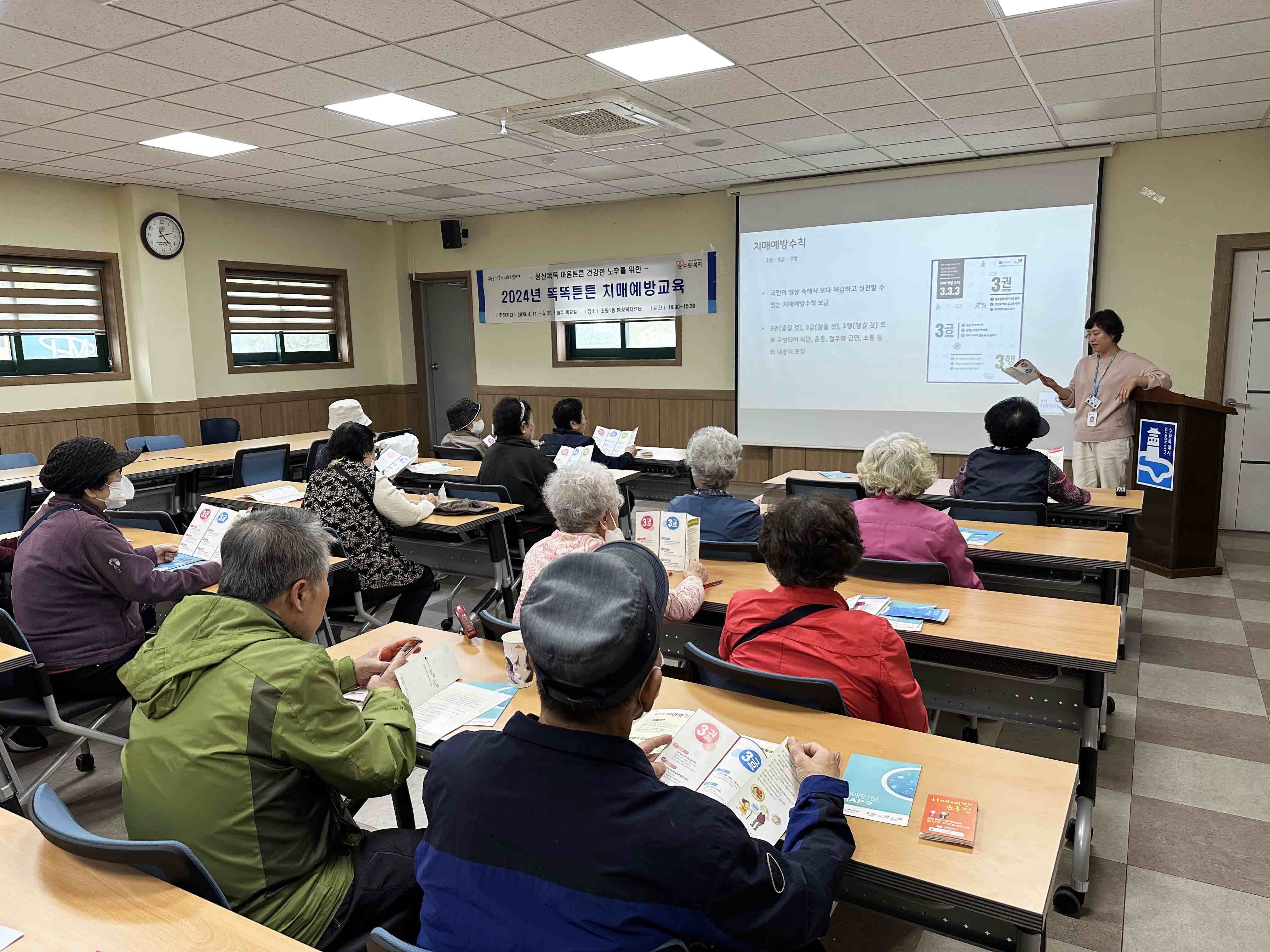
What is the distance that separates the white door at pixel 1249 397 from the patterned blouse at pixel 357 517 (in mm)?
5960

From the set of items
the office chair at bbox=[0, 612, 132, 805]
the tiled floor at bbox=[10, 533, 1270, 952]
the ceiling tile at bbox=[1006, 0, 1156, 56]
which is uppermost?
the ceiling tile at bbox=[1006, 0, 1156, 56]

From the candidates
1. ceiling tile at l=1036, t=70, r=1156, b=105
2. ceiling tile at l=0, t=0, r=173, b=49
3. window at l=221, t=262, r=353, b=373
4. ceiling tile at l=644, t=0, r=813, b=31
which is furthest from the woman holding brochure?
window at l=221, t=262, r=353, b=373

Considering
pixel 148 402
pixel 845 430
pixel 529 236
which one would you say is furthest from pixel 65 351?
pixel 845 430

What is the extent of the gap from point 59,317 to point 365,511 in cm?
526

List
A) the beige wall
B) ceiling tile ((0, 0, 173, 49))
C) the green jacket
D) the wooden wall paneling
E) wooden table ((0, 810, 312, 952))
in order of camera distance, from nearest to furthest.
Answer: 1. wooden table ((0, 810, 312, 952))
2. the green jacket
3. ceiling tile ((0, 0, 173, 49))
4. the wooden wall paneling
5. the beige wall

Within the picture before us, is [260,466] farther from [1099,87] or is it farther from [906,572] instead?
[1099,87]

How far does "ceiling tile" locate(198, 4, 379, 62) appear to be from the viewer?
3596 mm

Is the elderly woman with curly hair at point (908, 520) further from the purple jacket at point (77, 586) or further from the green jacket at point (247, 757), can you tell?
the purple jacket at point (77, 586)

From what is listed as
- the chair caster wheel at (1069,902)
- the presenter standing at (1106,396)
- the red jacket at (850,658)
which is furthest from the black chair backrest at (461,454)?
the chair caster wheel at (1069,902)

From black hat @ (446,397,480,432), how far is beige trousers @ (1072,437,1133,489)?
4063 mm

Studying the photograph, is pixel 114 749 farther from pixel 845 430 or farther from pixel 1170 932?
pixel 845 430

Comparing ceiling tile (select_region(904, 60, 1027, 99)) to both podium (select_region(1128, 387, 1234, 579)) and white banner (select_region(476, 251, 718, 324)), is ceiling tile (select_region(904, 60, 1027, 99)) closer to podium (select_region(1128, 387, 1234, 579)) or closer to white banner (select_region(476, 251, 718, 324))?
podium (select_region(1128, 387, 1234, 579))

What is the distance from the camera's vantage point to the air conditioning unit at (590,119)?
16.0 ft

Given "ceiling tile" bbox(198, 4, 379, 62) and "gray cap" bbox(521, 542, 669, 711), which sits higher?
"ceiling tile" bbox(198, 4, 379, 62)
